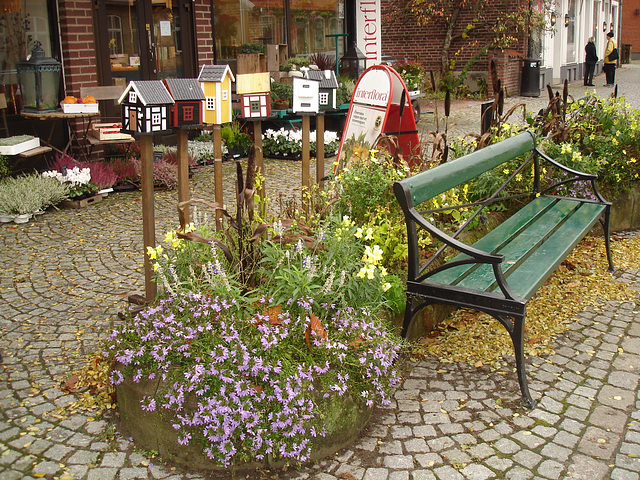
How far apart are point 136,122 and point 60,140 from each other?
203 inches

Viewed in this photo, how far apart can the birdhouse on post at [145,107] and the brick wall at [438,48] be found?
50.8 feet

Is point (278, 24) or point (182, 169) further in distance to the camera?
point (278, 24)

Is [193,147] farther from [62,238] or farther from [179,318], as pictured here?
[179,318]

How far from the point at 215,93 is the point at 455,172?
5.10ft

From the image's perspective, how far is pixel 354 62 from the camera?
40.0ft

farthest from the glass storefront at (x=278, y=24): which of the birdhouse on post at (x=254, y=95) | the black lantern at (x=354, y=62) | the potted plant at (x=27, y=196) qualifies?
the birdhouse on post at (x=254, y=95)

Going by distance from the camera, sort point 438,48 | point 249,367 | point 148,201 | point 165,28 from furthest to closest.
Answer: point 438,48 < point 165,28 < point 148,201 < point 249,367

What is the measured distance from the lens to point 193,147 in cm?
959

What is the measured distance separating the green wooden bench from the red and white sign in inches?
56.5

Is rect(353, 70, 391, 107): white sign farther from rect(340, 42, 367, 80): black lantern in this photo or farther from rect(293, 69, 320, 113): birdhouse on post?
rect(340, 42, 367, 80): black lantern

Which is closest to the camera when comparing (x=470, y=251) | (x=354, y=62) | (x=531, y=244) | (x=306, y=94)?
(x=470, y=251)

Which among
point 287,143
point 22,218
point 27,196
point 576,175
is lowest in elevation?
point 22,218

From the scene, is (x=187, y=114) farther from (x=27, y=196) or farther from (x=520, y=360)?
(x=27, y=196)

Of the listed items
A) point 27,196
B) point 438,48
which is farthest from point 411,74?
point 27,196
